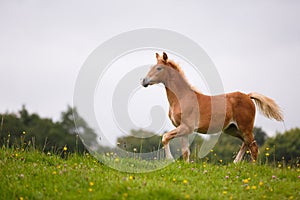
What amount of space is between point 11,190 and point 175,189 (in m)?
2.88

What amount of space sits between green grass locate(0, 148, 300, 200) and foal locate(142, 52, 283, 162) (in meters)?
1.40

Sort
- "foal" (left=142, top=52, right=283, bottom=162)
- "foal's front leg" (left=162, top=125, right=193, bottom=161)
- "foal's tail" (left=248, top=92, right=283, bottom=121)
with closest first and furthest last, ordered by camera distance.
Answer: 1. "foal's front leg" (left=162, top=125, right=193, bottom=161)
2. "foal" (left=142, top=52, right=283, bottom=162)
3. "foal's tail" (left=248, top=92, right=283, bottom=121)

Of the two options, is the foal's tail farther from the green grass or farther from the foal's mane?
the green grass

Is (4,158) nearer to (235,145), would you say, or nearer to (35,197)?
(35,197)

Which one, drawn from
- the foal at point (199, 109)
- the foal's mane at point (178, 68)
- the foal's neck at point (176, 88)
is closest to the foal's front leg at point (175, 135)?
the foal at point (199, 109)

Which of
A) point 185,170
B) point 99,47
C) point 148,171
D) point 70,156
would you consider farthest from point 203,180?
point 99,47

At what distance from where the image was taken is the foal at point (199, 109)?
11.2 metres

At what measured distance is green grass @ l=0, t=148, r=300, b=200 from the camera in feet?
25.3

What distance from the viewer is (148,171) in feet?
30.9

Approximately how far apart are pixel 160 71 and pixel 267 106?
3175 millimetres

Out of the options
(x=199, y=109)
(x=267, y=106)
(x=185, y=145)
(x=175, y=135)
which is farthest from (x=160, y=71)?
(x=267, y=106)

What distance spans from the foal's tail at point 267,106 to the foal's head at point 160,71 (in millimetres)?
2430

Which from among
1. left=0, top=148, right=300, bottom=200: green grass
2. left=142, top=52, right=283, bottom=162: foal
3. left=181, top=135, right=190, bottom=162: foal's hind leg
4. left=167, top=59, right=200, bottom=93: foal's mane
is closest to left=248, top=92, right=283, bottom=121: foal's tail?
left=142, top=52, right=283, bottom=162: foal

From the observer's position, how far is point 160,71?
37.1 ft
